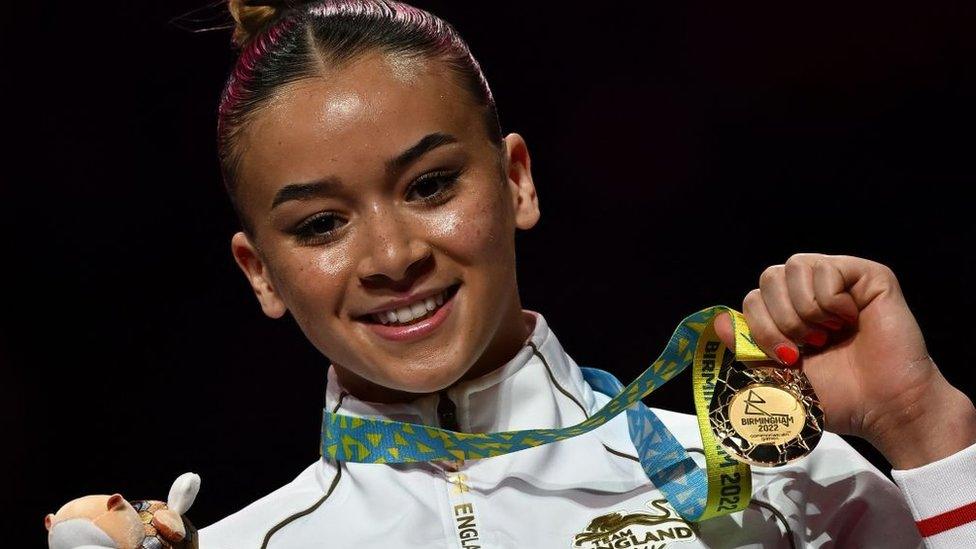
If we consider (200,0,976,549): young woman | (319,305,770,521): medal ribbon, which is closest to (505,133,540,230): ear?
(200,0,976,549): young woman

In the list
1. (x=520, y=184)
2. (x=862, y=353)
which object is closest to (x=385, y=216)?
(x=520, y=184)

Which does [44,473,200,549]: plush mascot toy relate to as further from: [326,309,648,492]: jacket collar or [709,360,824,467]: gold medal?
[709,360,824,467]: gold medal

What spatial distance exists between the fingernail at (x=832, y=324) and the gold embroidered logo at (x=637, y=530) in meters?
0.41

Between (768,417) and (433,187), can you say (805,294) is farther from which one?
(433,187)

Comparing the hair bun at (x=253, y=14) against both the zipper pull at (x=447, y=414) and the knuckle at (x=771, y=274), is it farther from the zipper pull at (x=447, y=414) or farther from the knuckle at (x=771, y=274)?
the knuckle at (x=771, y=274)

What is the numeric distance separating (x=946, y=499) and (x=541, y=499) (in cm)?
65

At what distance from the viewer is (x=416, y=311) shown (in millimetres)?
2264

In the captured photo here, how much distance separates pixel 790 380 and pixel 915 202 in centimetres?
114

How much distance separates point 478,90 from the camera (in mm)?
2416

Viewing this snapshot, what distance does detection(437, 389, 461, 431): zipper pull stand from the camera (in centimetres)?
239

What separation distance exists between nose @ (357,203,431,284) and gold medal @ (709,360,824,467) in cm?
54

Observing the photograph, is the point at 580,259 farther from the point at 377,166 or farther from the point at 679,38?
the point at 377,166

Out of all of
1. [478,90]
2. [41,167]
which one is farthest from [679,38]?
[41,167]

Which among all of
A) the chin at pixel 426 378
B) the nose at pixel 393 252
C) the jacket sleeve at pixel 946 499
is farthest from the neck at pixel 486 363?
the jacket sleeve at pixel 946 499
